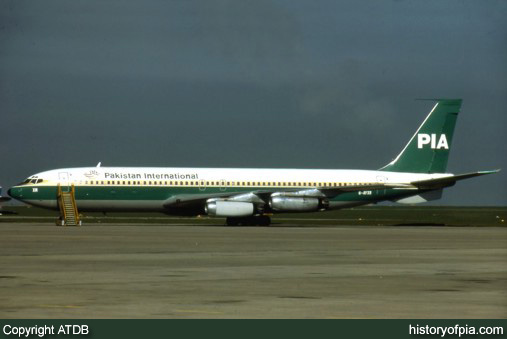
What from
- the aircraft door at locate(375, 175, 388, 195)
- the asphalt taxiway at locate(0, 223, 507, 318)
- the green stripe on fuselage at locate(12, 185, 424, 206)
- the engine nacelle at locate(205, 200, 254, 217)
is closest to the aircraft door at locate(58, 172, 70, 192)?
the green stripe on fuselage at locate(12, 185, 424, 206)

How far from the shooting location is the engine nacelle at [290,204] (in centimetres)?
6291

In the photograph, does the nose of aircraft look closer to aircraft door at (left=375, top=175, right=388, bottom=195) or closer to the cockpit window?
the cockpit window

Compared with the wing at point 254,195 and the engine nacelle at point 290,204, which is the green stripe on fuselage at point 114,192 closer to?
the wing at point 254,195

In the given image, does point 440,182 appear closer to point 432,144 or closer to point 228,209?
point 432,144

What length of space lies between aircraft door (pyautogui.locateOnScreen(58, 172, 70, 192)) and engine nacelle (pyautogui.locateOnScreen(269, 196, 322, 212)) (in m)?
13.3

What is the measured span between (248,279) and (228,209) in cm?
3870

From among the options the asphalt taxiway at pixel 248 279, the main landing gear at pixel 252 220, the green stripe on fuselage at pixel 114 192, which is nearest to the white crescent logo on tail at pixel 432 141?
the main landing gear at pixel 252 220

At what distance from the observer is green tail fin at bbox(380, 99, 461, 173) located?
69.2 meters

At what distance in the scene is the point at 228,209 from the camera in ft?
201

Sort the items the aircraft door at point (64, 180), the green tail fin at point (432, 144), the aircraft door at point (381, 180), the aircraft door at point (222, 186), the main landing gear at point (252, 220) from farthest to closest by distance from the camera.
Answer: the green tail fin at point (432, 144) < the aircraft door at point (381, 180) < the main landing gear at point (252, 220) < the aircraft door at point (222, 186) < the aircraft door at point (64, 180)

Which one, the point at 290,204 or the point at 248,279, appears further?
the point at 290,204

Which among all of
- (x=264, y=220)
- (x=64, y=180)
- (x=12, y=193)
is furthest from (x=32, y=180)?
(x=264, y=220)

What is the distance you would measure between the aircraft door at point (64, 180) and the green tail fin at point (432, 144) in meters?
22.8
